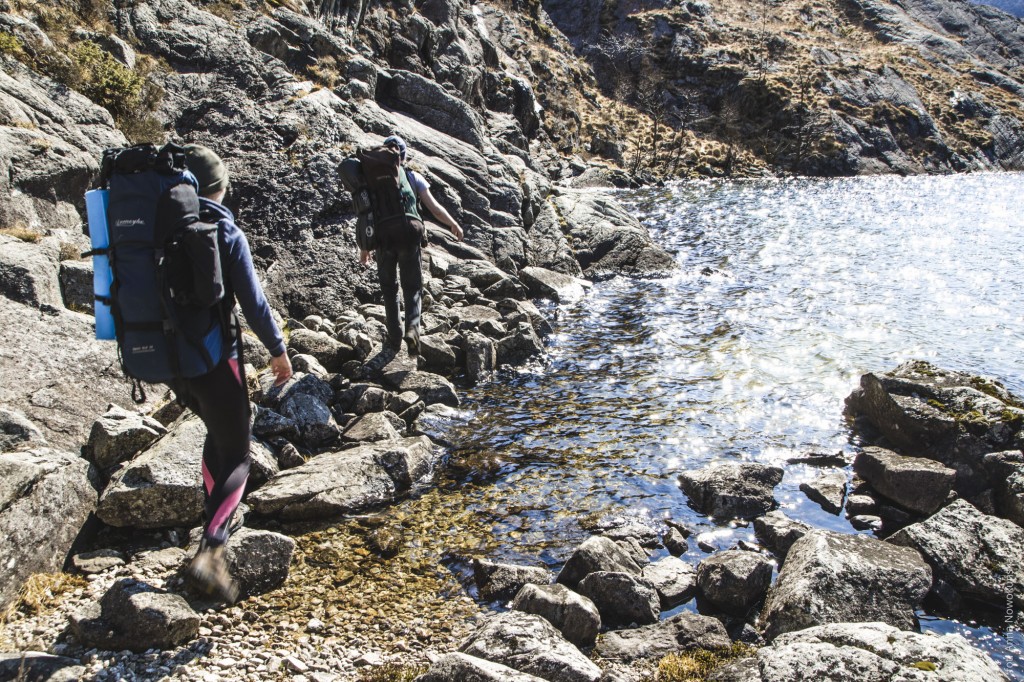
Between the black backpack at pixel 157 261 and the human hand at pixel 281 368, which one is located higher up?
the black backpack at pixel 157 261

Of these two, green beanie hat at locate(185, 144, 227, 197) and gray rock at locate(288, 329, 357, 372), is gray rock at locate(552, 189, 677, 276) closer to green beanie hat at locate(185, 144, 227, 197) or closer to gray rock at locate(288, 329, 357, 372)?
gray rock at locate(288, 329, 357, 372)

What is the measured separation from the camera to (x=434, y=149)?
74.5ft

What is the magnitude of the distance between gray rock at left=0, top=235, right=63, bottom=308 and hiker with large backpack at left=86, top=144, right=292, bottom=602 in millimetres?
4278

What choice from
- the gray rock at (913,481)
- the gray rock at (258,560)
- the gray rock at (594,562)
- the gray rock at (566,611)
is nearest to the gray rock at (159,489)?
the gray rock at (258,560)

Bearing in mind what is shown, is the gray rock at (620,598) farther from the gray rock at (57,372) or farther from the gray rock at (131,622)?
the gray rock at (57,372)

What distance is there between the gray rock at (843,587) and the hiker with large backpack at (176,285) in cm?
517

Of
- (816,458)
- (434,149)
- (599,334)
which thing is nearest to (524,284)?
(599,334)

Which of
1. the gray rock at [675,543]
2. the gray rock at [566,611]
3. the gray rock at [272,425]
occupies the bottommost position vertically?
the gray rock at [272,425]

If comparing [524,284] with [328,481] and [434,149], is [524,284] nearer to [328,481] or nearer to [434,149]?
[434,149]

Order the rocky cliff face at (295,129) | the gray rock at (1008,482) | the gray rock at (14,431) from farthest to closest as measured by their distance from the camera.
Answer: the rocky cliff face at (295,129), the gray rock at (1008,482), the gray rock at (14,431)

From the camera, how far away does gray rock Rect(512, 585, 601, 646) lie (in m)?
5.75

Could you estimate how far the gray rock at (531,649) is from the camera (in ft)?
16.3

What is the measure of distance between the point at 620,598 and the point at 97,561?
5.12 metres

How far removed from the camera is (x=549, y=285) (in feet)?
65.5
